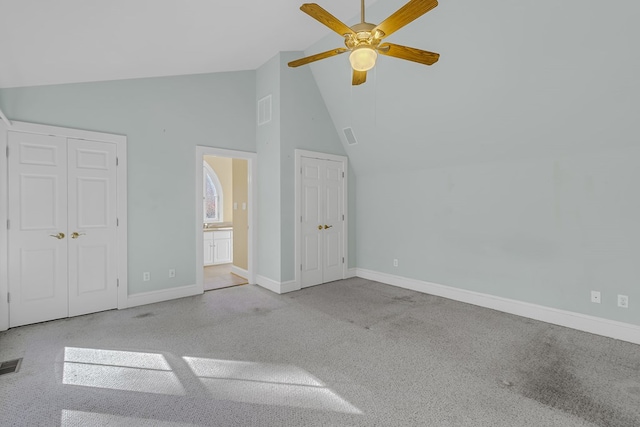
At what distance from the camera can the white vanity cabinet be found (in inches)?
257

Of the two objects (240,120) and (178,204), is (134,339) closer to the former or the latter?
(178,204)

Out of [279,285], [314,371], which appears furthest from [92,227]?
[314,371]

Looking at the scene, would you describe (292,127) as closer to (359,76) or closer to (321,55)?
(359,76)

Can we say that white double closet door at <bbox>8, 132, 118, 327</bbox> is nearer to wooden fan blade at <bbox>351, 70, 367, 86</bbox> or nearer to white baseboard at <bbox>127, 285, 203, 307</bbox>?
white baseboard at <bbox>127, 285, 203, 307</bbox>

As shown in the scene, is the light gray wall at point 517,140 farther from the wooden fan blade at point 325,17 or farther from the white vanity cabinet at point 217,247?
the white vanity cabinet at point 217,247

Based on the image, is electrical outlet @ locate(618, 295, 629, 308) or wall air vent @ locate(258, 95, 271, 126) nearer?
electrical outlet @ locate(618, 295, 629, 308)

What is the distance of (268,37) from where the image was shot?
12.7 feet

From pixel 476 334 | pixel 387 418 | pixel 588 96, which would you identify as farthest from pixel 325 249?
pixel 588 96

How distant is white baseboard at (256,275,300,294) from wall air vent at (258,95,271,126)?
8.14 feet

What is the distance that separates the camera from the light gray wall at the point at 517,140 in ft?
9.05

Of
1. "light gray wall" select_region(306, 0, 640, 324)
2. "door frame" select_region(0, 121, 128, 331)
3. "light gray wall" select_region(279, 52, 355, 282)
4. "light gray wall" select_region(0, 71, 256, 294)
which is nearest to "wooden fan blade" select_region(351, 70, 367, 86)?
"light gray wall" select_region(306, 0, 640, 324)

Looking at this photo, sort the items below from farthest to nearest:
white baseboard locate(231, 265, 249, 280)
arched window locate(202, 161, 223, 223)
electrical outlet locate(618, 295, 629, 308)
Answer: arched window locate(202, 161, 223, 223)
white baseboard locate(231, 265, 249, 280)
electrical outlet locate(618, 295, 629, 308)

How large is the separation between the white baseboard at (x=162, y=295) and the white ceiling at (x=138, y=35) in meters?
2.61

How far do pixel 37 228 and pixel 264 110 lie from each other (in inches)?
126
